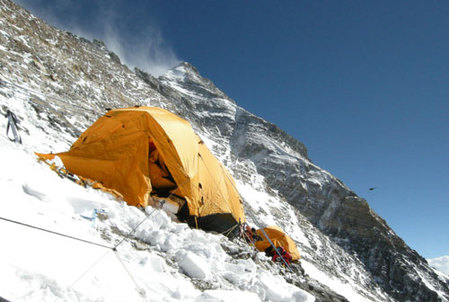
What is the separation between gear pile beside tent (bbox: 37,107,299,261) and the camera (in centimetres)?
655

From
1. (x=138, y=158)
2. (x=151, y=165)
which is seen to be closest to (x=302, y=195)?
(x=151, y=165)

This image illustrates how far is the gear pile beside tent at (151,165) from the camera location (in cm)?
655

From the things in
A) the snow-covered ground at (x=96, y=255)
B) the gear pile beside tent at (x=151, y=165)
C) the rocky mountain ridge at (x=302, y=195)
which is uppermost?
the rocky mountain ridge at (x=302, y=195)


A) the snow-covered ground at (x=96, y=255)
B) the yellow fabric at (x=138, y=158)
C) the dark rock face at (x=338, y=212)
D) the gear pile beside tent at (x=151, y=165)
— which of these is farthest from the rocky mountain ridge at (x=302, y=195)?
the snow-covered ground at (x=96, y=255)

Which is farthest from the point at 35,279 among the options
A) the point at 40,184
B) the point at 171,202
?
the point at 171,202

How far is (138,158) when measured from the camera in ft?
22.4

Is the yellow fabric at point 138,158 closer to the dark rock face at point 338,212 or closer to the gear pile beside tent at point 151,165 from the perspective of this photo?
the gear pile beside tent at point 151,165

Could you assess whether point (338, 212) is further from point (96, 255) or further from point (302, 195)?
point (96, 255)

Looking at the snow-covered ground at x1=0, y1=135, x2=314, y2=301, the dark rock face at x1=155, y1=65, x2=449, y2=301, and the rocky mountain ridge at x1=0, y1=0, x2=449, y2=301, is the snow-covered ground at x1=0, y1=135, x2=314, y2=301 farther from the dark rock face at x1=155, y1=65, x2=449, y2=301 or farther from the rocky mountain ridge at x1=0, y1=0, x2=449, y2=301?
the dark rock face at x1=155, y1=65, x2=449, y2=301

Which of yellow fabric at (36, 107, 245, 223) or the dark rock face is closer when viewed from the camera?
yellow fabric at (36, 107, 245, 223)

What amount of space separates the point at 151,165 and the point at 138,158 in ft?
2.01

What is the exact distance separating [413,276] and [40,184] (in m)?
85.5

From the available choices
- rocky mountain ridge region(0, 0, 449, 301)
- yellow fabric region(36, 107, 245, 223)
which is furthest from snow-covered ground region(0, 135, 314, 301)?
rocky mountain ridge region(0, 0, 449, 301)

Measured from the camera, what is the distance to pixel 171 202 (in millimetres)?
6676
